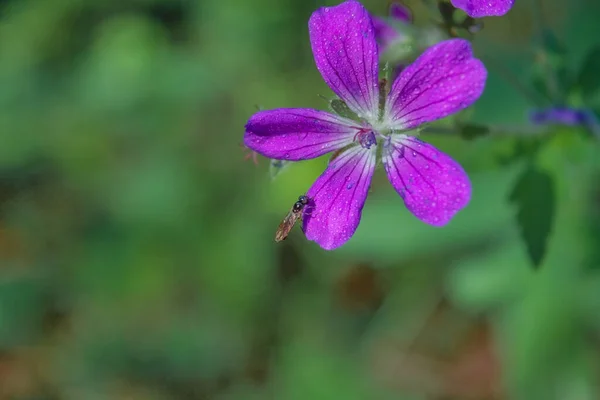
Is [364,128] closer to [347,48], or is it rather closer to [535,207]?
[347,48]

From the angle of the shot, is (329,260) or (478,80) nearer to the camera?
(478,80)

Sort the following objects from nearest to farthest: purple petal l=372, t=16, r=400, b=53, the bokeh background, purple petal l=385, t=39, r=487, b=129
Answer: purple petal l=385, t=39, r=487, b=129, purple petal l=372, t=16, r=400, b=53, the bokeh background

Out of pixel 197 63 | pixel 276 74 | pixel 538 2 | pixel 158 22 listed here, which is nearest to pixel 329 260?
pixel 276 74

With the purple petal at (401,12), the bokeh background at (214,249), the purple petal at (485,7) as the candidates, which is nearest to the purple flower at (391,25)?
the purple petal at (401,12)

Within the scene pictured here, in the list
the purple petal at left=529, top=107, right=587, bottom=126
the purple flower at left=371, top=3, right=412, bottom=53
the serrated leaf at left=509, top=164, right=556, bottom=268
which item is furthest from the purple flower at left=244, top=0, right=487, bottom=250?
the purple petal at left=529, top=107, right=587, bottom=126

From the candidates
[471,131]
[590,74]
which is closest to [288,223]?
[471,131]

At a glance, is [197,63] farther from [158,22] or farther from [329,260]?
[329,260]

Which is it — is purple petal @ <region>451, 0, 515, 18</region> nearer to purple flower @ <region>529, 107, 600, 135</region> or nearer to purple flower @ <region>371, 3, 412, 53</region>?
purple flower @ <region>371, 3, 412, 53</region>
